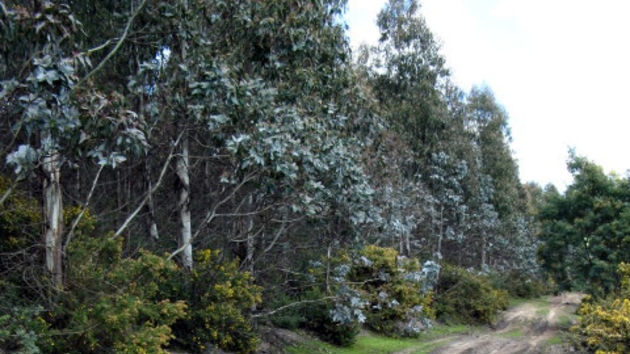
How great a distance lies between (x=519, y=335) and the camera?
21594 millimetres

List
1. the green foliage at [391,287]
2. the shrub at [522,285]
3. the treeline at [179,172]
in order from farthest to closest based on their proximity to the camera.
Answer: the shrub at [522,285]
the green foliage at [391,287]
the treeline at [179,172]

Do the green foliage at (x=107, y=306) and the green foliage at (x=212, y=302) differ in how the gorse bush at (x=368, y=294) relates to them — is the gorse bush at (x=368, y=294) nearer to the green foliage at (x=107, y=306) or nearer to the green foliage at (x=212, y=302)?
the green foliage at (x=212, y=302)

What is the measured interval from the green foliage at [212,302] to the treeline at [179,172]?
4 cm

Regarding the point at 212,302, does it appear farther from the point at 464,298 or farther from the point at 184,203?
the point at 464,298

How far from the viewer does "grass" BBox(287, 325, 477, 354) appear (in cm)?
1388

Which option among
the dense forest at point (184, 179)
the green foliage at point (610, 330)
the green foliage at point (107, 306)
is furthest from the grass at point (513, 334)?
the green foliage at point (107, 306)

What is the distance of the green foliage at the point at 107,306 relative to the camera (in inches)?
276

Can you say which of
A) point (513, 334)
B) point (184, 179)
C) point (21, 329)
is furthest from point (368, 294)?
point (21, 329)

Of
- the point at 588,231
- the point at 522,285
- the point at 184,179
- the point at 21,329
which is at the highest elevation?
the point at 184,179

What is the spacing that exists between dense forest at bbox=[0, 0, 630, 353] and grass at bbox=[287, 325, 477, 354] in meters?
0.48

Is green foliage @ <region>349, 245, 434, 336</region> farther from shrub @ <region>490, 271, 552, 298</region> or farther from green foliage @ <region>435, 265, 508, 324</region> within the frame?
shrub @ <region>490, 271, 552, 298</region>

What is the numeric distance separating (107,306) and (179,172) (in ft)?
13.7

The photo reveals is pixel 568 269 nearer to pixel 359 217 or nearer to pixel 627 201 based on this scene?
pixel 627 201

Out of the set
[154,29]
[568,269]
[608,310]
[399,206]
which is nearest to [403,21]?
[399,206]
